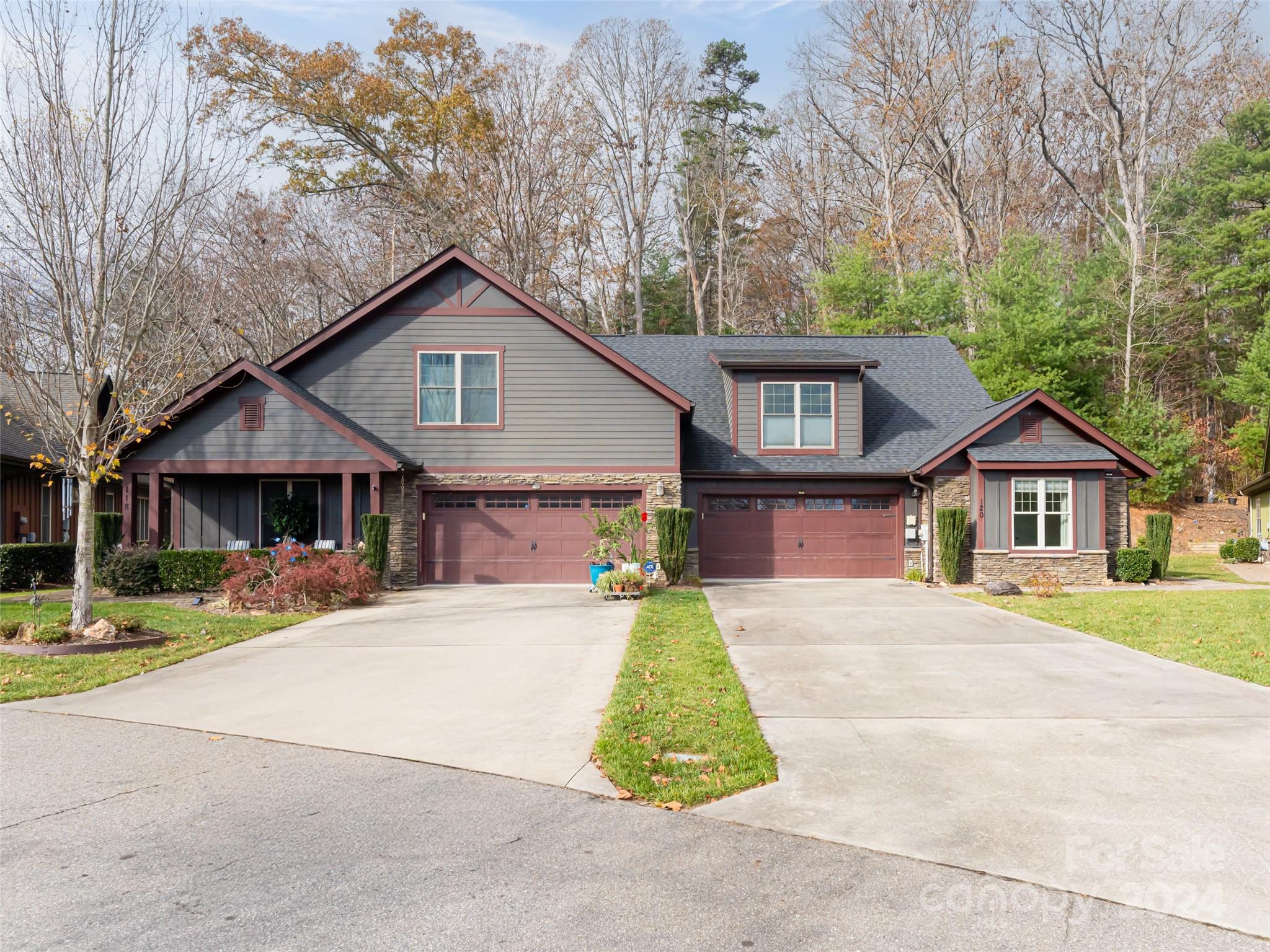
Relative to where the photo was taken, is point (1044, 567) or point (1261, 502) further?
point (1261, 502)

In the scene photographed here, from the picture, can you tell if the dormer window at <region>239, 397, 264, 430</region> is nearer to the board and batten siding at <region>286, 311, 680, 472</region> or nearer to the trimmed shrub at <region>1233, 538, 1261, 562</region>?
the board and batten siding at <region>286, 311, 680, 472</region>

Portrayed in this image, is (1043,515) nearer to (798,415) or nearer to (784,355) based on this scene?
(798,415)

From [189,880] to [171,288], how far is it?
13.2 meters

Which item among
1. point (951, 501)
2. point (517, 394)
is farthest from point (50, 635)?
point (951, 501)

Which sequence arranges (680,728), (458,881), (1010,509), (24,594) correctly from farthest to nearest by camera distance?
(1010,509)
(24,594)
(680,728)
(458,881)

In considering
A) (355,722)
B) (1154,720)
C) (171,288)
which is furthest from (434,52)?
(1154,720)

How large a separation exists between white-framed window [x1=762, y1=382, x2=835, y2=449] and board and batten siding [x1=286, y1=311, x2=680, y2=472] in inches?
109

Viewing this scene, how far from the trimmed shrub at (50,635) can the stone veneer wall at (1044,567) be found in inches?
651

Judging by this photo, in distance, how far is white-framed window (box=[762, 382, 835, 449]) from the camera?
20.9 m

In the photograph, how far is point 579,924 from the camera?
372 cm

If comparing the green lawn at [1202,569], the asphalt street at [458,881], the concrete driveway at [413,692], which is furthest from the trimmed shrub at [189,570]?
the green lawn at [1202,569]

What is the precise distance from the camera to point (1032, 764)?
19.2ft

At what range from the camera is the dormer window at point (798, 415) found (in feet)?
68.5

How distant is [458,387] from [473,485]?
2.23 meters
